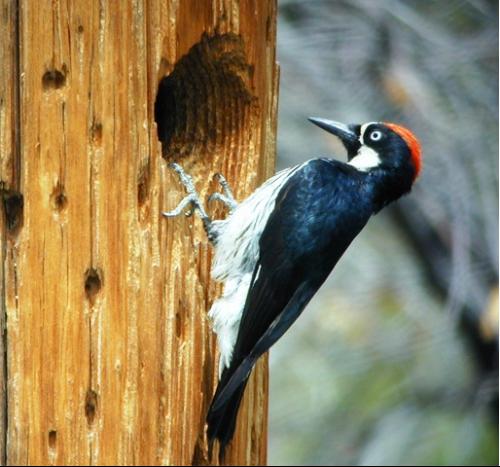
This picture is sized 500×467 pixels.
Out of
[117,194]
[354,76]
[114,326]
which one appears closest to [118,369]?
[114,326]

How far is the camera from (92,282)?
→ 4395mm

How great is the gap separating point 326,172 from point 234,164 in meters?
0.40

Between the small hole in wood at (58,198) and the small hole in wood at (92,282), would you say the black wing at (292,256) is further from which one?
the small hole in wood at (58,198)

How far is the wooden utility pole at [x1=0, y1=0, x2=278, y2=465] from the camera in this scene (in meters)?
4.38

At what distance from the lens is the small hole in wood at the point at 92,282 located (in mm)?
4383

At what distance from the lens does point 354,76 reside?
683cm

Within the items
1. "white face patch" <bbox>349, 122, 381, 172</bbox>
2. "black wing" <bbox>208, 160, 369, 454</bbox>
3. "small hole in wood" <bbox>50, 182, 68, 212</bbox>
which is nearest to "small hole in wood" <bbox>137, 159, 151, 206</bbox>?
"small hole in wood" <bbox>50, 182, 68, 212</bbox>

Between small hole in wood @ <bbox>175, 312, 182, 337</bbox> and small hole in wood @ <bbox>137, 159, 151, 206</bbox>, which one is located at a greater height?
small hole in wood @ <bbox>137, 159, 151, 206</bbox>

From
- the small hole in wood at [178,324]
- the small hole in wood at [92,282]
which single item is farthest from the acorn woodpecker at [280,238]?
the small hole in wood at [92,282]

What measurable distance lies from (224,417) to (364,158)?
1326 millimetres

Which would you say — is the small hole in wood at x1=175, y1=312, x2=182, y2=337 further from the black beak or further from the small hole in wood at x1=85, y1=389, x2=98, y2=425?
the black beak

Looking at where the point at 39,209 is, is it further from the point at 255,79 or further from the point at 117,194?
the point at 255,79

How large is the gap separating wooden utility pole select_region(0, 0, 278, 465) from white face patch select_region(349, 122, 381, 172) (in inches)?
35.2

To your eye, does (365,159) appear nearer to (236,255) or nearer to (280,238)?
(280,238)
